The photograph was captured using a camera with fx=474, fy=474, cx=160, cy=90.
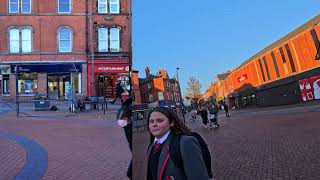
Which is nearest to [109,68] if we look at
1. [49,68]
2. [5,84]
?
[49,68]

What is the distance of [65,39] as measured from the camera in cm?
3712

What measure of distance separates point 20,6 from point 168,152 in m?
36.6

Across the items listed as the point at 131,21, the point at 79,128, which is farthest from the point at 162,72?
the point at 131,21

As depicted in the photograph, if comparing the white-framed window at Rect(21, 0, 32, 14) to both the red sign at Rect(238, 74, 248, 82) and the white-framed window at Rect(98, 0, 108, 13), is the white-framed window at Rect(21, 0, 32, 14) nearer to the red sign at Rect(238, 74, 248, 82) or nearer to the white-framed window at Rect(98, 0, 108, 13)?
the white-framed window at Rect(98, 0, 108, 13)

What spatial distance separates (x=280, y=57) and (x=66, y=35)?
75.0ft

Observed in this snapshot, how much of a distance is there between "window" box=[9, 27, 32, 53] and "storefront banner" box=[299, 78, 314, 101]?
23.9 m

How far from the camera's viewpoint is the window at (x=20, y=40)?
36.9 meters

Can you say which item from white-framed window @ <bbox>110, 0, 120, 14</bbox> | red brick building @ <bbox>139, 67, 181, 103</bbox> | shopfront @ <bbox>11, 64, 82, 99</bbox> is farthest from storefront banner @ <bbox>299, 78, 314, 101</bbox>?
red brick building @ <bbox>139, 67, 181, 103</bbox>

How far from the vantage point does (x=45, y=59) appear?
120ft

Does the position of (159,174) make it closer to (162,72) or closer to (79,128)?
(162,72)

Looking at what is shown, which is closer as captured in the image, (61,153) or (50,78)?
(61,153)

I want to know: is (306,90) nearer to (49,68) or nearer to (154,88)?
(49,68)

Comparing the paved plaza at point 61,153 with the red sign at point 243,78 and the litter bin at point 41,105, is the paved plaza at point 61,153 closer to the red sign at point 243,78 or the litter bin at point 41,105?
the litter bin at point 41,105

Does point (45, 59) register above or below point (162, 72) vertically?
above
